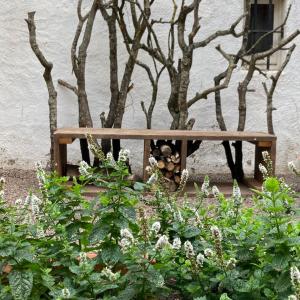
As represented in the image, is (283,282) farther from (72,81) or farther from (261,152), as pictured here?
(72,81)

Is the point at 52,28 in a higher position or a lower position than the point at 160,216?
higher

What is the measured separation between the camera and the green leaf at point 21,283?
2.13 m

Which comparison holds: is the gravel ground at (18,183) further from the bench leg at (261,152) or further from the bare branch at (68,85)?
the bench leg at (261,152)

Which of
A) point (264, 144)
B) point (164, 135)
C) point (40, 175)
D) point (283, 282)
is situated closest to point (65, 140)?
point (164, 135)

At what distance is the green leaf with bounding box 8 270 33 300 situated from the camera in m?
2.13

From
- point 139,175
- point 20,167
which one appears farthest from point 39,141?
point 139,175

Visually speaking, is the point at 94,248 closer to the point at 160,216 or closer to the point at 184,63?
the point at 160,216

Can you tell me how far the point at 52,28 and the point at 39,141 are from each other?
116 cm

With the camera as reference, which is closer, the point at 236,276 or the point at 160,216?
the point at 236,276

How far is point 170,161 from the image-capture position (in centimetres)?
641

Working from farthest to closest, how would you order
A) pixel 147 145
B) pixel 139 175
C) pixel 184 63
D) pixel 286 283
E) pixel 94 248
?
1. pixel 139 175
2. pixel 184 63
3. pixel 147 145
4. pixel 94 248
5. pixel 286 283

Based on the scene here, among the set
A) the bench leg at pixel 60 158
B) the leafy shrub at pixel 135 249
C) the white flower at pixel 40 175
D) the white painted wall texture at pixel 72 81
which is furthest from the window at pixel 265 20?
the white flower at pixel 40 175

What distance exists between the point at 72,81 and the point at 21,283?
5.44 metres

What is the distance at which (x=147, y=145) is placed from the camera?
6.21 m
